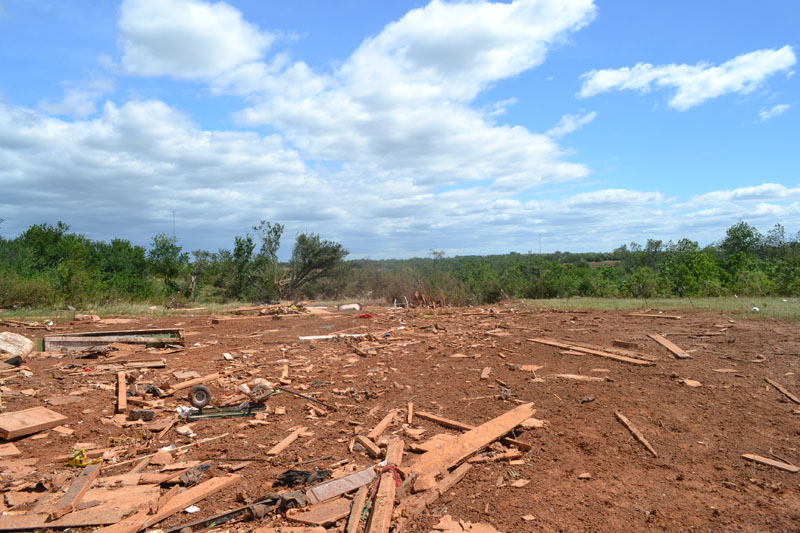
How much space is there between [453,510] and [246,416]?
329 centimetres

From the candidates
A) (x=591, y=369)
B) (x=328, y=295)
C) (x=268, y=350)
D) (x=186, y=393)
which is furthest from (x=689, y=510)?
(x=328, y=295)

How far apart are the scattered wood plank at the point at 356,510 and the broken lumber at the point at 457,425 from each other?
65.1 inches

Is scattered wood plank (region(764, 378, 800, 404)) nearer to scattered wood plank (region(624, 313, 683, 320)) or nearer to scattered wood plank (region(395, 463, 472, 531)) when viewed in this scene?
scattered wood plank (region(395, 463, 472, 531))

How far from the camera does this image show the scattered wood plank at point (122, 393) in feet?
18.6

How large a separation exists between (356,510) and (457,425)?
200 centimetres

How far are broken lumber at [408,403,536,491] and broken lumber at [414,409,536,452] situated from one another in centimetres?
11

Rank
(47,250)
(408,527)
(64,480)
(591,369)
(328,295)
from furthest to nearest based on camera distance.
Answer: (328,295), (47,250), (591,369), (64,480), (408,527)

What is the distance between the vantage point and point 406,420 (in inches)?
208

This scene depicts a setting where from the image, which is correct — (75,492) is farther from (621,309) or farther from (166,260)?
(166,260)

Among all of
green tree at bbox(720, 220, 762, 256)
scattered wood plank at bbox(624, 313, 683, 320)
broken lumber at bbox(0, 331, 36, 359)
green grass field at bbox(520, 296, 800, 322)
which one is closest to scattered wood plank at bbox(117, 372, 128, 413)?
broken lumber at bbox(0, 331, 36, 359)

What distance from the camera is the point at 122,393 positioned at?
6.07m

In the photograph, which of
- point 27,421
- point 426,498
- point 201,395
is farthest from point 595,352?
point 27,421

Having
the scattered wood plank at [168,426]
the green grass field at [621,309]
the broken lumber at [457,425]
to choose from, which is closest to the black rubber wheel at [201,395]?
the scattered wood plank at [168,426]

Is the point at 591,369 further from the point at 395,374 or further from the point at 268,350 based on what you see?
the point at 268,350
